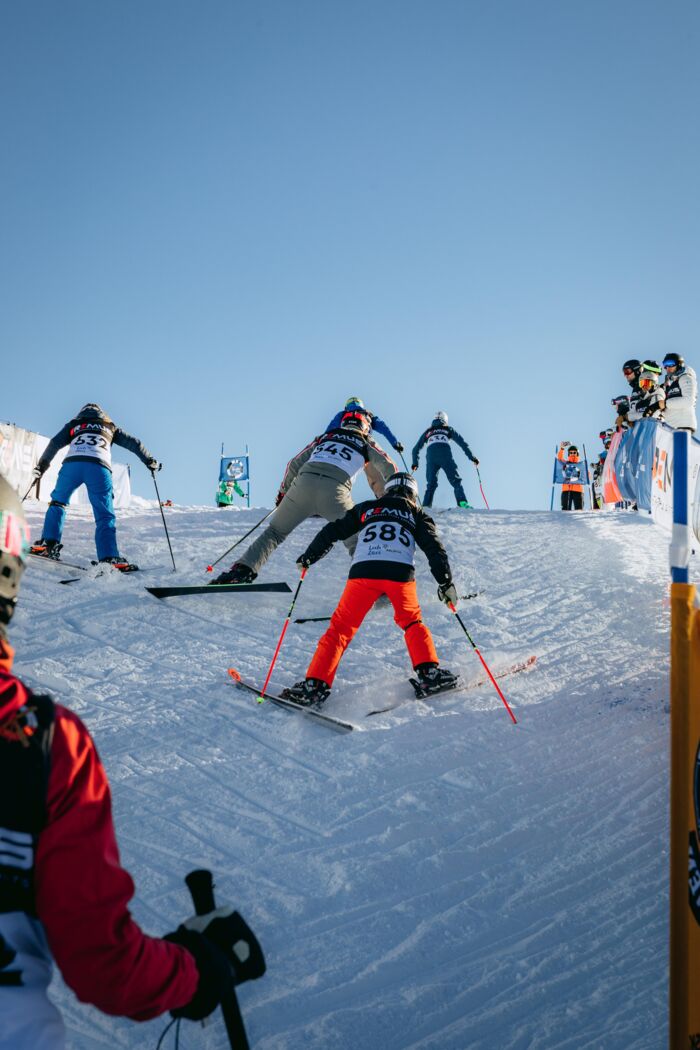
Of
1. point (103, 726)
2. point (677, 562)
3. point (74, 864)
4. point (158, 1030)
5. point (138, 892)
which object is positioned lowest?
point (158, 1030)

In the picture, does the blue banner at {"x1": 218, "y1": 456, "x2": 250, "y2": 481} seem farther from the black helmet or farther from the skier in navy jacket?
the black helmet

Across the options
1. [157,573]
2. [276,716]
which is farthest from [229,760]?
[157,573]

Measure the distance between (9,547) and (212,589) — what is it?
5724mm

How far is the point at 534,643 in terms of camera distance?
22.2 feet

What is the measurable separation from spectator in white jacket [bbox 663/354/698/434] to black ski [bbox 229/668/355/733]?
641cm

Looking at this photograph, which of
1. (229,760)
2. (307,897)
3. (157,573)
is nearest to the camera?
(307,897)

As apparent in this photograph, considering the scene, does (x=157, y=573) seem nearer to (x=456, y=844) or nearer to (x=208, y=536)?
(x=208, y=536)

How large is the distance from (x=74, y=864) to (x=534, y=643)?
18.3ft

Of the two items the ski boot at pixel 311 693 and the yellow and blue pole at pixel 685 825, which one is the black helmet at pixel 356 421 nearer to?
the ski boot at pixel 311 693

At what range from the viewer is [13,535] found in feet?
5.95

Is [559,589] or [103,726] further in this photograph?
[559,589]

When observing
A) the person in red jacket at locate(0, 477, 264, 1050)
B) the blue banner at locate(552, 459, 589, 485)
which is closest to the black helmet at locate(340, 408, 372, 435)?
the person in red jacket at locate(0, 477, 264, 1050)

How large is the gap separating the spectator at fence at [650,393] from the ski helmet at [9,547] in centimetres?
1015

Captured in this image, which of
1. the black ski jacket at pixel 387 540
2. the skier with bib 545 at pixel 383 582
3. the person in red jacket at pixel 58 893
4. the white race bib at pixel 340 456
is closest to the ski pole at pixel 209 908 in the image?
the person in red jacket at pixel 58 893
